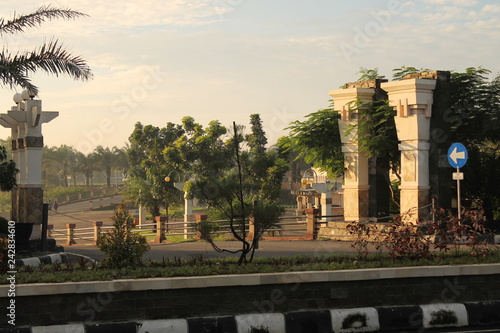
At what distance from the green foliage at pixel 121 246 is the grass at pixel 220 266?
0.52 ft

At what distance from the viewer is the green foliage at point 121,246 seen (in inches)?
408

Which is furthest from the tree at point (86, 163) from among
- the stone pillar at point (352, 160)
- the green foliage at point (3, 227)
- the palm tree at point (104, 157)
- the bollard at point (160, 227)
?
the green foliage at point (3, 227)

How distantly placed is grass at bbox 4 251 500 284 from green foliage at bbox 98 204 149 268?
16cm

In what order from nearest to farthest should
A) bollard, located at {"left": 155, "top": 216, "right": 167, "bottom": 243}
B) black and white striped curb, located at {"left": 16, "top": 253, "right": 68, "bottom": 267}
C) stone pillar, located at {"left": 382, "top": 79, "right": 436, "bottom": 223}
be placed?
black and white striped curb, located at {"left": 16, "top": 253, "right": 68, "bottom": 267} < stone pillar, located at {"left": 382, "top": 79, "right": 436, "bottom": 223} < bollard, located at {"left": 155, "top": 216, "right": 167, "bottom": 243}

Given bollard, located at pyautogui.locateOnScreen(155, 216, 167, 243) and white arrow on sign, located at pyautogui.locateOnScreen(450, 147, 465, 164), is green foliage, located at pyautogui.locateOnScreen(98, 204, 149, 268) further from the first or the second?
bollard, located at pyautogui.locateOnScreen(155, 216, 167, 243)

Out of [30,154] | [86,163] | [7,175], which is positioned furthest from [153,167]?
[86,163]

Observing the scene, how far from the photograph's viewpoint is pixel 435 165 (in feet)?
69.6

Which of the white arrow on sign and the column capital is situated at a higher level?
the column capital

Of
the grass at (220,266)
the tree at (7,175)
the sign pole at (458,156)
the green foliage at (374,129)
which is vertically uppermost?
the green foliage at (374,129)

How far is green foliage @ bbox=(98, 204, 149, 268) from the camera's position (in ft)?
34.0

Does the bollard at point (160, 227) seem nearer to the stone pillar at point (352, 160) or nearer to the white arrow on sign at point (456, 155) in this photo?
the stone pillar at point (352, 160)

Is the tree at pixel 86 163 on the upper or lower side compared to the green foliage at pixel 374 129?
upper

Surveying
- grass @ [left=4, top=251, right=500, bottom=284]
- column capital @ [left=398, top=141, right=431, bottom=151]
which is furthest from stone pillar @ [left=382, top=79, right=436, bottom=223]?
grass @ [left=4, top=251, right=500, bottom=284]

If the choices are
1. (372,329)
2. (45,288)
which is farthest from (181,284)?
(372,329)
